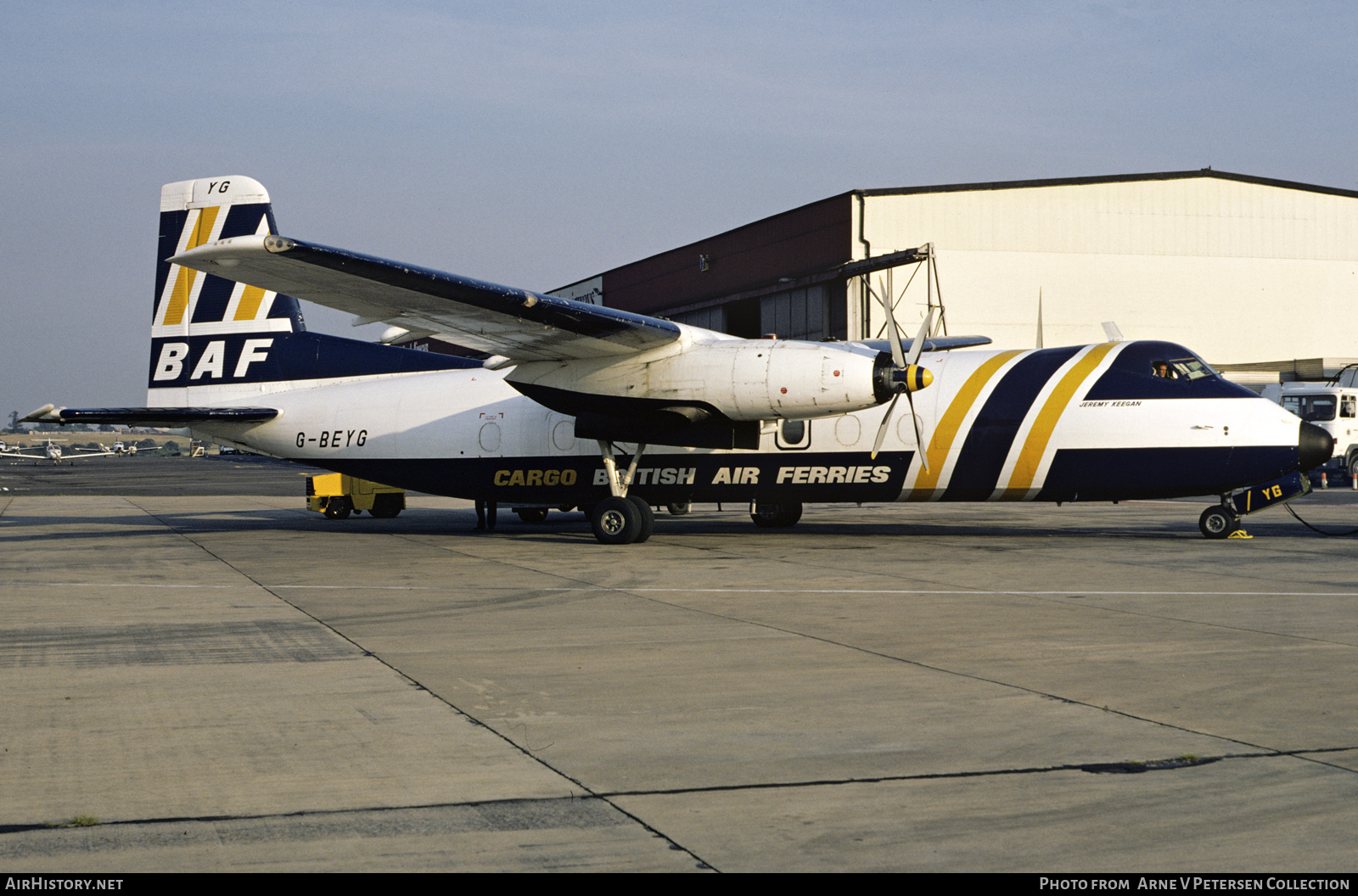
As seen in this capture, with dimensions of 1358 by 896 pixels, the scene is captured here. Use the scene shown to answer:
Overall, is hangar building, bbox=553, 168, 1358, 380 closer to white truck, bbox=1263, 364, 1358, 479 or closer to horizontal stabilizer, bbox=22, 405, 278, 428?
white truck, bbox=1263, 364, 1358, 479

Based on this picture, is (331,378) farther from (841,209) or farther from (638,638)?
(841,209)

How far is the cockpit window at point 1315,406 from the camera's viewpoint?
3816 cm

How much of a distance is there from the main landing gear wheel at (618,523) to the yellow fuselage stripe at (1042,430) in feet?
19.7

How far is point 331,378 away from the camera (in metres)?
22.3

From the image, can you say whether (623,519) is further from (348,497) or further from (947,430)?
(348,497)

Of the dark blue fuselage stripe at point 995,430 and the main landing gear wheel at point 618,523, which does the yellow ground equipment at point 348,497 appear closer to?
the main landing gear wheel at point 618,523

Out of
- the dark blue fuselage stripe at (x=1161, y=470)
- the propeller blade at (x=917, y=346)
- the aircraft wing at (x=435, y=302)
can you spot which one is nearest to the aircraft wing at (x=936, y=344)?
the propeller blade at (x=917, y=346)

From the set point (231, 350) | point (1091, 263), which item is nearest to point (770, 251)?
point (1091, 263)

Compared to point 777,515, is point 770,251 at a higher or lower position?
higher

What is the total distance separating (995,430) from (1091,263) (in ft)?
88.7

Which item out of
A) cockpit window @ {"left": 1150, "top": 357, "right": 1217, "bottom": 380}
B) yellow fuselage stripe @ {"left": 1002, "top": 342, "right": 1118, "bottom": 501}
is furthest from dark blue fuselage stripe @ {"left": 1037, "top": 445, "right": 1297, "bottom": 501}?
cockpit window @ {"left": 1150, "top": 357, "right": 1217, "bottom": 380}

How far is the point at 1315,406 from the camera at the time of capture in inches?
1515

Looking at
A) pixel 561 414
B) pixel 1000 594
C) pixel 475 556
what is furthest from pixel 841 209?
pixel 1000 594

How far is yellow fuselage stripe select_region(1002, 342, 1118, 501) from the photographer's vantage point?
17.5 m
